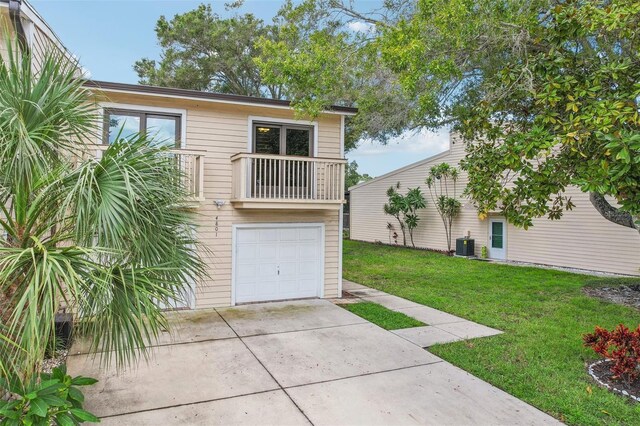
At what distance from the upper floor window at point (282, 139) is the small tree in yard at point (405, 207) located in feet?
34.2

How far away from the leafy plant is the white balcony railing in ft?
17.2

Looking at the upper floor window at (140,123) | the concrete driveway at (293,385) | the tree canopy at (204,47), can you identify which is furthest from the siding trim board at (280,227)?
the tree canopy at (204,47)

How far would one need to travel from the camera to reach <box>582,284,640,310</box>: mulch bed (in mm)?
8638

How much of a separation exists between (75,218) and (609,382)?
5.83m

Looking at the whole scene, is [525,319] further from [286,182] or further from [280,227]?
[286,182]

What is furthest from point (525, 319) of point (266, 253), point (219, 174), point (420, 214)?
point (420, 214)

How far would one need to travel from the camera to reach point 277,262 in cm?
898

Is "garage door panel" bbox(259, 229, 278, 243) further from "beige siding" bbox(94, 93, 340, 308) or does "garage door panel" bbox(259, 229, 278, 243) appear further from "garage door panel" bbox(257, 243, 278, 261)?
"beige siding" bbox(94, 93, 340, 308)

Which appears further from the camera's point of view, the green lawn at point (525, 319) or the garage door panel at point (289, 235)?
the garage door panel at point (289, 235)

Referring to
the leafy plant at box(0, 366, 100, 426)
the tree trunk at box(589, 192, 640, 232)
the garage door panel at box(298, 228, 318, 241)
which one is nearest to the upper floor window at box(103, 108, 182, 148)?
the garage door panel at box(298, 228, 318, 241)

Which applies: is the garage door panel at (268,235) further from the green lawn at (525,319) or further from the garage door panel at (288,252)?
the green lawn at (525,319)

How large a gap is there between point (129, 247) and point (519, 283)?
1054 centimetres

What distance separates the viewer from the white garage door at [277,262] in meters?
8.66

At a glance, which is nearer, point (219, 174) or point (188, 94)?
point (188, 94)
